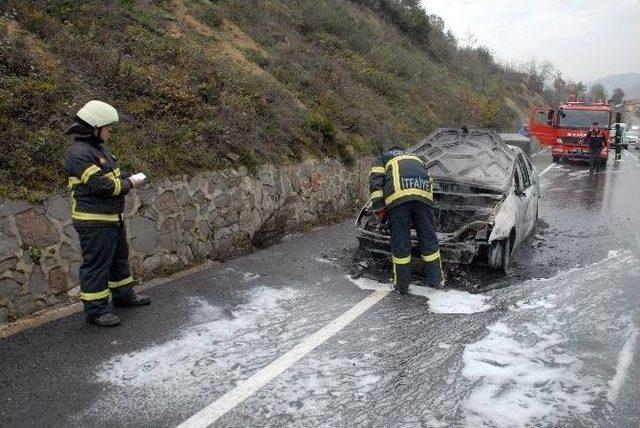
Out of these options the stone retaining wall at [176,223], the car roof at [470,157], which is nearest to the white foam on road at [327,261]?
the stone retaining wall at [176,223]

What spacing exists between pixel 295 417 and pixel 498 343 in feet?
6.91

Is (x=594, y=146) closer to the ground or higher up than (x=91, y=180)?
closer to the ground

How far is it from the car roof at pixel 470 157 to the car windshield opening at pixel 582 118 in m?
16.0

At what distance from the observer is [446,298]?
19.6ft

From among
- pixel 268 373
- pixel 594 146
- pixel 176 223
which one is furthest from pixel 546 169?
pixel 268 373

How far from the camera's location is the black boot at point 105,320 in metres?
4.86

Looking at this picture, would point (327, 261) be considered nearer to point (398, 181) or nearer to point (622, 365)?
point (398, 181)

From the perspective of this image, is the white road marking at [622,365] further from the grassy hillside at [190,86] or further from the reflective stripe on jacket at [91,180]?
the grassy hillside at [190,86]

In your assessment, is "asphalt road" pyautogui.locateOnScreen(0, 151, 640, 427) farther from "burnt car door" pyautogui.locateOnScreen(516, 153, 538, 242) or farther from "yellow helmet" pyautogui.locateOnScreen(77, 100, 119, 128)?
"yellow helmet" pyautogui.locateOnScreen(77, 100, 119, 128)

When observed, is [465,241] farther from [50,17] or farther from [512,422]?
[50,17]

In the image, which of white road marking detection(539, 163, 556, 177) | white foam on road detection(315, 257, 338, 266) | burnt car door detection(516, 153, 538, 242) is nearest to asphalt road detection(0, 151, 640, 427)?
white foam on road detection(315, 257, 338, 266)

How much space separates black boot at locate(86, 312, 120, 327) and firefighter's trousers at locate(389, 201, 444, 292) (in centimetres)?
299

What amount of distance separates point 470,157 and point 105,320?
5.52m

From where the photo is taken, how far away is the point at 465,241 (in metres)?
6.52
